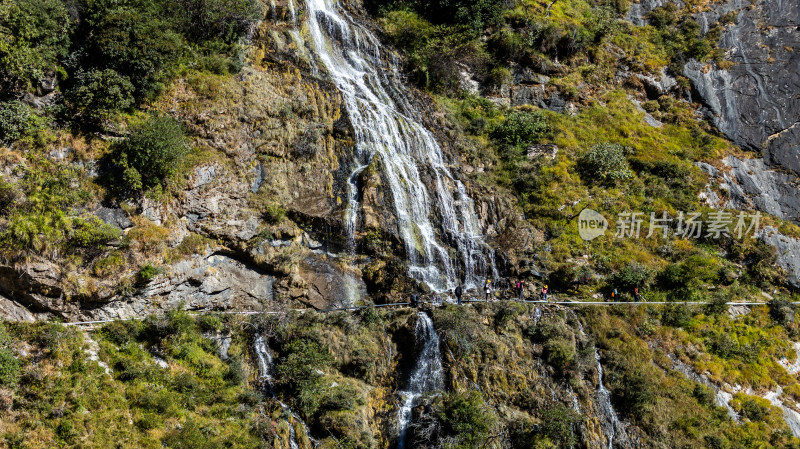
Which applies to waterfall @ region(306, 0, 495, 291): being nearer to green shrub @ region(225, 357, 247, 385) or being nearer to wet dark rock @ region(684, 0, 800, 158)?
green shrub @ region(225, 357, 247, 385)

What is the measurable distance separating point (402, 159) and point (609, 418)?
15.6 metres

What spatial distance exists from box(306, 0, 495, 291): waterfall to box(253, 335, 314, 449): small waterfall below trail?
6606 millimetres

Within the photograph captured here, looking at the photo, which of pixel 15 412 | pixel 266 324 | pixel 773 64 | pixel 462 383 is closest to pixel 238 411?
pixel 266 324

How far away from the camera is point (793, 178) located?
32.5m

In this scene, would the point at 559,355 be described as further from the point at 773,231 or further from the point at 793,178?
the point at 793,178

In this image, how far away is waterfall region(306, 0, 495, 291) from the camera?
23609mm

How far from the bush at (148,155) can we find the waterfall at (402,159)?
314 inches

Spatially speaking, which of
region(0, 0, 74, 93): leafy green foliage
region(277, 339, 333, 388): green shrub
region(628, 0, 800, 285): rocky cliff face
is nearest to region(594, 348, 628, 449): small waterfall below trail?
region(277, 339, 333, 388): green shrub

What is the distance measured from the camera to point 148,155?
19.3m

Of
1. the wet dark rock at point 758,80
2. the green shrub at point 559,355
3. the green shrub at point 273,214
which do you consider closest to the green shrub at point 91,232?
the green shrub at point 273,214

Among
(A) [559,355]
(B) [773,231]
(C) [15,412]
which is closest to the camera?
(C) [15,412]

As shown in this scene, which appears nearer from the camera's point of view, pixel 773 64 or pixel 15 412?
pixel 15 412

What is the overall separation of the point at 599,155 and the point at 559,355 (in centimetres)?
1574

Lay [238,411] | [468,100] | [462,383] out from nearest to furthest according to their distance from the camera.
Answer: [238,411] → [462,383] → [468,100]
